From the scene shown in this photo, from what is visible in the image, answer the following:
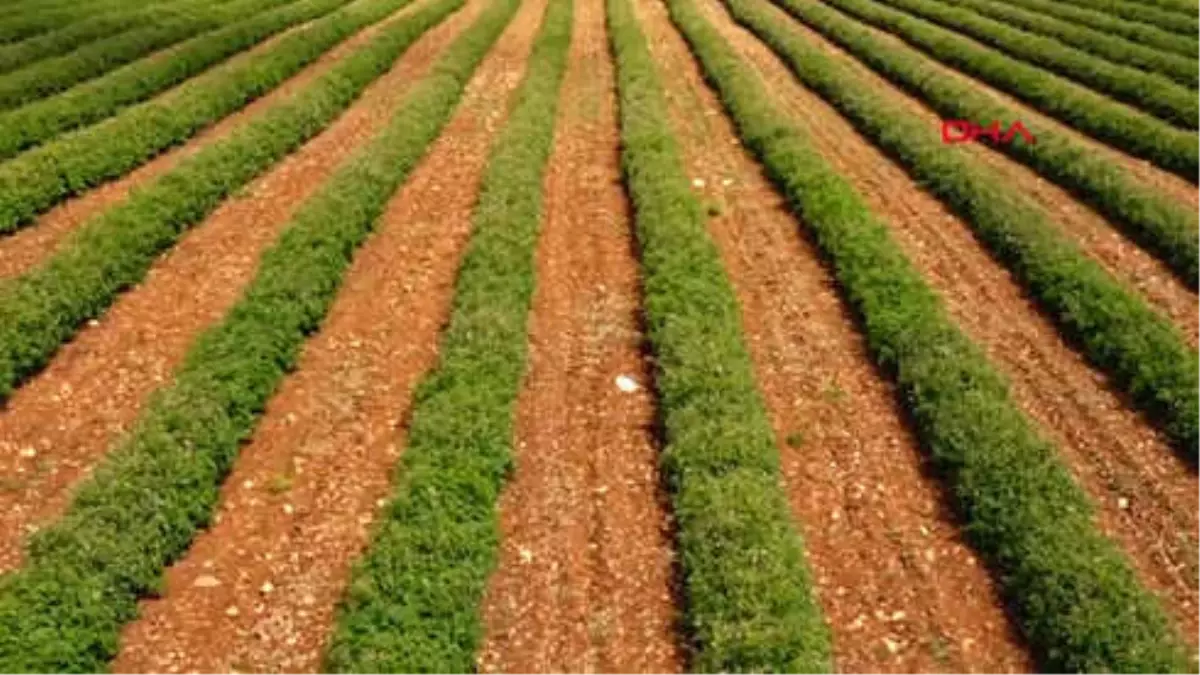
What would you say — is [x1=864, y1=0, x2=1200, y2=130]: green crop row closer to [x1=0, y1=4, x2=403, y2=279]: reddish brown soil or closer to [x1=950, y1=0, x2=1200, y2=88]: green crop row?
[x1=950, y1=0, x2=1200, y2=88]: green crop row

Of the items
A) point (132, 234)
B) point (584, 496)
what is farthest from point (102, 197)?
point (584, 496)

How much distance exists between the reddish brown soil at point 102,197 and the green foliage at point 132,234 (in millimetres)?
700

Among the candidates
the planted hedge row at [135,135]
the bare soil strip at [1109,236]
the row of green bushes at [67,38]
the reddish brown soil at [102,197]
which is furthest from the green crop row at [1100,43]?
the row of green bushes at [67,38]

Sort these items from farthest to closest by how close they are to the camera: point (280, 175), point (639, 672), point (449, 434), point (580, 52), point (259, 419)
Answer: point (580, 52) < point (280, 175) < point (259, 419) < point (449, 434) < point (639, 672)

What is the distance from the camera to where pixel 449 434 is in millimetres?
10523

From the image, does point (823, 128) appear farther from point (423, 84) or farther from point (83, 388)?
point (83, 388)

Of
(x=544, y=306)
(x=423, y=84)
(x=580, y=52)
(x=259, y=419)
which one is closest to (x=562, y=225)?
(x=544, y=306)

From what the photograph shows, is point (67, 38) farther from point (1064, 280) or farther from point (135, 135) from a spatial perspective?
point (1064, 280)

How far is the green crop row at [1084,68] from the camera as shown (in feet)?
72.3

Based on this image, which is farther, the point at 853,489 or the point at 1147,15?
the point at 1147,15

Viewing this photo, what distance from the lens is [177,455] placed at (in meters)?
10.1

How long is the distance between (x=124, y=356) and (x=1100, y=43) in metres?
24.3

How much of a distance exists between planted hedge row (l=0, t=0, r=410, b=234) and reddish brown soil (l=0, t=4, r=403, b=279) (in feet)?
0.46

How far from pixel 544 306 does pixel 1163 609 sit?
7.57m
